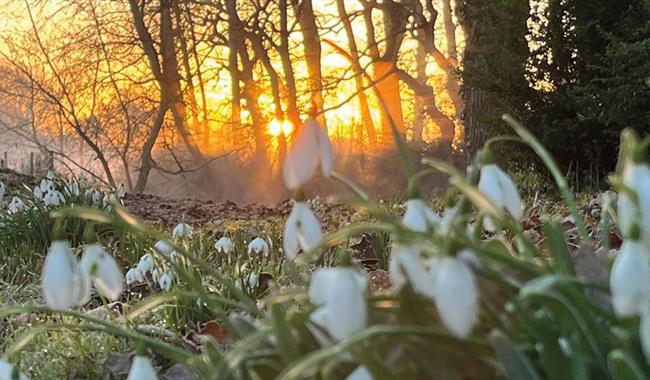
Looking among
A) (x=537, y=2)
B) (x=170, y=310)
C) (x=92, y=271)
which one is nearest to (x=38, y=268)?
(x=170, y=310)

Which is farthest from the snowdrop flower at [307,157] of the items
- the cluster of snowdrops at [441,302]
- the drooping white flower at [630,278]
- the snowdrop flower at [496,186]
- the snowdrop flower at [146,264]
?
the snowdrop flower at [146,264]

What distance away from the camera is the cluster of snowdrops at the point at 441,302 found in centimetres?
76

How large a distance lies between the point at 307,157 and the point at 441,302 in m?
0.29

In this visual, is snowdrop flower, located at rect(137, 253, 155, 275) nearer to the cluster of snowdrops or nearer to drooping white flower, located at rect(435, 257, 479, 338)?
the cluster of snowdrops

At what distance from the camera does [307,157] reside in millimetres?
944

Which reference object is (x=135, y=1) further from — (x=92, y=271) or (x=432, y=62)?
(x=92, y=271)

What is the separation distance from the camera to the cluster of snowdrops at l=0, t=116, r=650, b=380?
76 centimetres

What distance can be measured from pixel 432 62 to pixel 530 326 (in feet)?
37.1

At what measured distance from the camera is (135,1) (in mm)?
10727

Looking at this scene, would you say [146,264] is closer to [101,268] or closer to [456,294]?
[101,268]

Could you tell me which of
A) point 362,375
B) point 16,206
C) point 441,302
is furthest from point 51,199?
point 441,302

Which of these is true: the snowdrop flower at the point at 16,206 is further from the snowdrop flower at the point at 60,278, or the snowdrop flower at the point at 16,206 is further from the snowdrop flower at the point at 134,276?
the snowdrop flower at the point at 60,278

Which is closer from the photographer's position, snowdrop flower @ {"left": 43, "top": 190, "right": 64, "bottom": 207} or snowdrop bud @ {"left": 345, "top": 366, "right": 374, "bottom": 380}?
snowdrop bud @ {"left": 345, "top": 366, "right": 374, "bottom": 380}

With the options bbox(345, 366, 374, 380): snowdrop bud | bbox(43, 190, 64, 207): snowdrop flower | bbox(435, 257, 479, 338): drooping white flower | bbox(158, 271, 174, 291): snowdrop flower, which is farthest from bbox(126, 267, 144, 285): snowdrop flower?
bbox(435, 257, 479, 338): drooping white flower
